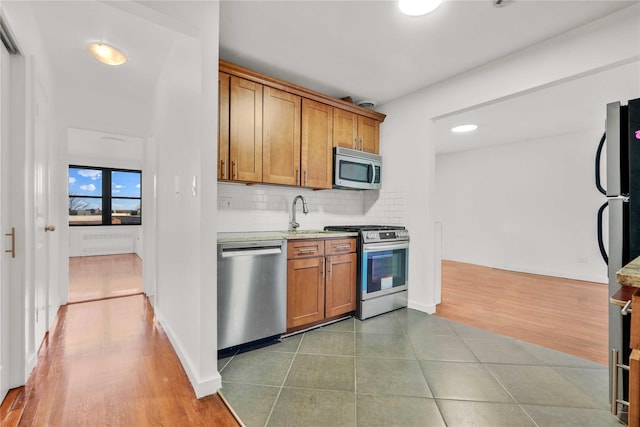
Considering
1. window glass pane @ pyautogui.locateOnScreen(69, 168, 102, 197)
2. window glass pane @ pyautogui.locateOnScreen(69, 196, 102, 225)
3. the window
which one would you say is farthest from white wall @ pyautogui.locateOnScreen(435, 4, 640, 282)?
window glass pane @ pyautogui.locateOnScreen(69, 196, 102, 225)

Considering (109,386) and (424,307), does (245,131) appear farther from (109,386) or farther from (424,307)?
(424,307)

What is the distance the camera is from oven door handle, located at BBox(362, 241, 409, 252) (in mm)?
2989

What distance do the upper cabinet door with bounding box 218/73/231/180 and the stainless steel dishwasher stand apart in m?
0.69

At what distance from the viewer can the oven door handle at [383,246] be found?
2989 millimetres

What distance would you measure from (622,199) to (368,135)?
2.41 m

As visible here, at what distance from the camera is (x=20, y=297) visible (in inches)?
71.2

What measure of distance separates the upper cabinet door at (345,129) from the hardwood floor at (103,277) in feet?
11.2

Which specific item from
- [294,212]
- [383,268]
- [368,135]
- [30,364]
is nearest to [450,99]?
[368,135]

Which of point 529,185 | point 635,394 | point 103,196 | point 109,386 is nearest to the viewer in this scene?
point 635,394

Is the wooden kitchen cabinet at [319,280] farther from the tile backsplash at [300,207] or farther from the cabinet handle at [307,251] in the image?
the tile backsplash at [300,207]

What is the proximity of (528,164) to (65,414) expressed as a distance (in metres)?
6.64

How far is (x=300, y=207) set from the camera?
339 cm

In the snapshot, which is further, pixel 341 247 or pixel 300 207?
pixel 300 207

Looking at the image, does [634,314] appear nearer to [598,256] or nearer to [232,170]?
[232,170]
